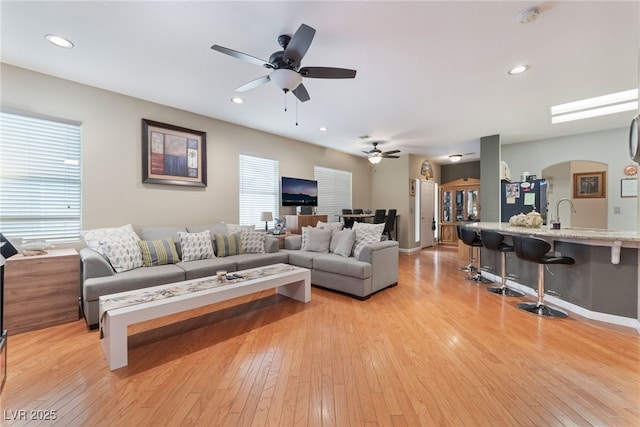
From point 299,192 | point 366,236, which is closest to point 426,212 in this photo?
point 299,192

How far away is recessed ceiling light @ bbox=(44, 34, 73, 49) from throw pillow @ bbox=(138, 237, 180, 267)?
2.21 m

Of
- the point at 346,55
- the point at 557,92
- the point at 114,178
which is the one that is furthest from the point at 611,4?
the point at 114,178

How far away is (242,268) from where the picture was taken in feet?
12.7

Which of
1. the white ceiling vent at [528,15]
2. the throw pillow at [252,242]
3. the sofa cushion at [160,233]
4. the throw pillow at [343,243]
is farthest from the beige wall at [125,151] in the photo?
the white ceiling vent at [528,15]

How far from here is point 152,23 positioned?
2.29m

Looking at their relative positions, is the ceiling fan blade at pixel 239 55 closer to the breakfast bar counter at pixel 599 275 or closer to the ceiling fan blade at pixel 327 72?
the ceiling fan blade at pixel 327 72

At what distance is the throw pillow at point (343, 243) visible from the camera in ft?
13.3

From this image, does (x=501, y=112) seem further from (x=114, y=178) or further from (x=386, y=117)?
(x=114, y=178)

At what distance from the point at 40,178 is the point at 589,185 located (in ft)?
35.0

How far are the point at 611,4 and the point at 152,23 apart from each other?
3754mm

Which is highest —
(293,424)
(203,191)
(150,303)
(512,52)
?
(512,52)

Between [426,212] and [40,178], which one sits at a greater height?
[40,178]

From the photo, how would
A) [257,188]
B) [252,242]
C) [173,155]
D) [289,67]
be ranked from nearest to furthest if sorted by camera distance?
[289,67] → [173,155] → [252,242] → [257,188]

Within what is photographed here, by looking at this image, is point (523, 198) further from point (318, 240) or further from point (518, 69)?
point (318, 240)
